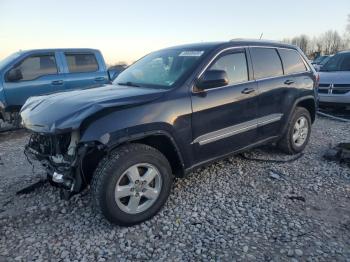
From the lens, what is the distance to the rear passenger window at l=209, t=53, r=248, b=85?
4137mm

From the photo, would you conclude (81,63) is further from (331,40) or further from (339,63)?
(331,40)

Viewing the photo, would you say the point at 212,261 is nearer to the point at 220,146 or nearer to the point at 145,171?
the point at 145,171

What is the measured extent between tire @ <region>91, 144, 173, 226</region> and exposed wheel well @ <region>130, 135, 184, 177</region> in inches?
5.9

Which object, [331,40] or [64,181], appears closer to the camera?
[64,181]

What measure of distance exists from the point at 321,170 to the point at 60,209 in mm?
3628

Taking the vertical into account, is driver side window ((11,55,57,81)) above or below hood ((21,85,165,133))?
above

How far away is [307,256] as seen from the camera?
2.89 metres

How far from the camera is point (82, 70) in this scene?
27.1 ft

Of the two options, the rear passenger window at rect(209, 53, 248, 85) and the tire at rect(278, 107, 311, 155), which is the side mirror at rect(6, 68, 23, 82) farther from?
the tire at rect(278, 107, 311, 155)

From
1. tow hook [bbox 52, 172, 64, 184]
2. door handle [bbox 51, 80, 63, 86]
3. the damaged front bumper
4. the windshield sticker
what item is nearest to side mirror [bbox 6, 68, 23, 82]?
door handle [bbox 51, 80, 63, 86]

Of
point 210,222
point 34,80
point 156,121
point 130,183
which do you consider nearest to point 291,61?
point 156,121

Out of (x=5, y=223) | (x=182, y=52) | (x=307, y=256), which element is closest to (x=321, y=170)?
(x=307, y=256)

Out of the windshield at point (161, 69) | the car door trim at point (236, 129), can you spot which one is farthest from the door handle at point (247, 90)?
the windshield at point (161, 69)

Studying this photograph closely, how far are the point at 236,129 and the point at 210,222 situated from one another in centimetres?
132
